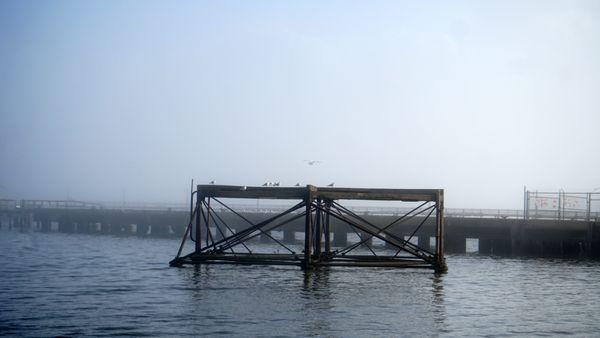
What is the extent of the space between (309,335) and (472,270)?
915 inches

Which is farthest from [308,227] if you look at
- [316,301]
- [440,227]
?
[316,301]

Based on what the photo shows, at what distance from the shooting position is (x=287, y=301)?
929 inches

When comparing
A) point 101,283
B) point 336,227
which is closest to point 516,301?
point 101,283

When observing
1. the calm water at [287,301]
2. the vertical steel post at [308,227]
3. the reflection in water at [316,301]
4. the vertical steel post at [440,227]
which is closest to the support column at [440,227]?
the vertical steel post at [440,227]

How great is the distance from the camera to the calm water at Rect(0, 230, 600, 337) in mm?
18734

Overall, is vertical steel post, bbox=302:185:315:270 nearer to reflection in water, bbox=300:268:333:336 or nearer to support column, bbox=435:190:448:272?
reflection in water, bbox=300:268:333:336

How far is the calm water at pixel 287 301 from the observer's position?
18.7 meters

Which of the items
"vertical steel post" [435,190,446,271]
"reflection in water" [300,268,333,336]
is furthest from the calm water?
"vertical steel post" [435,190,446,271]

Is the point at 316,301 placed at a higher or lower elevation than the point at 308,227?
lower

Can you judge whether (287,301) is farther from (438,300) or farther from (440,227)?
(440,227)

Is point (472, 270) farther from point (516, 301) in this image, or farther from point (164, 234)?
point (164, 234)

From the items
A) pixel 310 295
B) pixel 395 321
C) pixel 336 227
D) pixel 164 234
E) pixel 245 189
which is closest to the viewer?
pixel 395 321

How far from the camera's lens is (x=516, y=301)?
→ 2572cm

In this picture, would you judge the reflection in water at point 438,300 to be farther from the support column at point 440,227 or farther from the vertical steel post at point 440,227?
the vertical steel post at point 440,227
